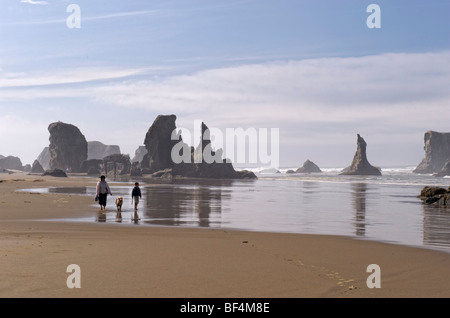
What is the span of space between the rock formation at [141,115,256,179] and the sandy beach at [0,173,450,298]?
13172 cm

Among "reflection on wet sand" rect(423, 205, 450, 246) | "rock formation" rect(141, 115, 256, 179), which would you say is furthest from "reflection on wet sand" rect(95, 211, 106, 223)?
"rock formation" rect(141, 115, 256, 179)

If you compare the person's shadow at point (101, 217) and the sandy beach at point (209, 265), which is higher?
the sandy beach at point (209, 265)

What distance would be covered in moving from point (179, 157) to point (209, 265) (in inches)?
6401

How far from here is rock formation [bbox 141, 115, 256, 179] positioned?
154 meters

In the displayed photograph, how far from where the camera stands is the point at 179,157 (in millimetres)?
170750

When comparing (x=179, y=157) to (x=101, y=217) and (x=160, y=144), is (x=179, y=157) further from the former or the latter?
(x=101, y=217)

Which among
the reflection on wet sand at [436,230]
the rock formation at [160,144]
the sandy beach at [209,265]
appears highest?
the rock formation at [160,144]

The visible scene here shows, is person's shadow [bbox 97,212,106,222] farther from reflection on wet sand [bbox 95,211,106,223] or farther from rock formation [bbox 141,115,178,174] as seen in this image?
rock formation [bbox 141,115,178,174]

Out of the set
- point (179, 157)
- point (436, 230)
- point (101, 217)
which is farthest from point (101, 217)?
point (179, 157)

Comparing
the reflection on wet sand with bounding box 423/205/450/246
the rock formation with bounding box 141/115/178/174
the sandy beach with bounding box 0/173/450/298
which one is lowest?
the reflection on wet sand with bounding box 423/205/450/246

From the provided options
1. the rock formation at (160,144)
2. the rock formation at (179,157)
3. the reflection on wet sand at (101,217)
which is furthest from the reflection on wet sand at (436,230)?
the rock formation at (160,144)

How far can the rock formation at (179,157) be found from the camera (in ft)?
506

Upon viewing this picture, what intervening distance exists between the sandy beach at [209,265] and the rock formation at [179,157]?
432 ft

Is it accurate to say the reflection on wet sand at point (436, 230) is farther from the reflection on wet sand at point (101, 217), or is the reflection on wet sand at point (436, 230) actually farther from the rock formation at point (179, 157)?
the rock formation at point (179, 157)
